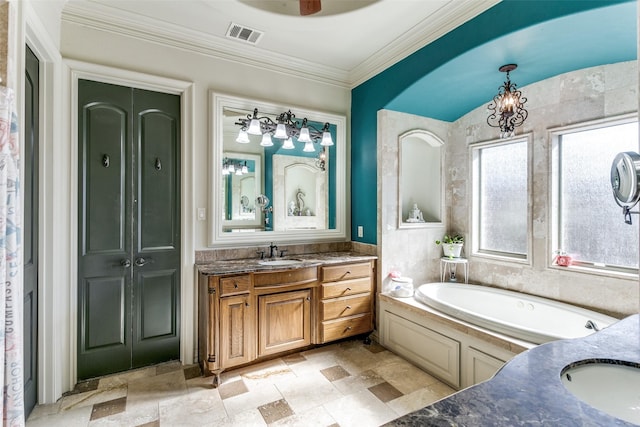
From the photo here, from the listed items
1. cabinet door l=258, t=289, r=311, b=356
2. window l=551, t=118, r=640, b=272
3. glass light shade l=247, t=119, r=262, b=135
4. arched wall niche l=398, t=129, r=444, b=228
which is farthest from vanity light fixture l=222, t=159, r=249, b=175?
window l=551, t=118, r=640, b=272

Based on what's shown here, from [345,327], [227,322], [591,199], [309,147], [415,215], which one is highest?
[309,147]

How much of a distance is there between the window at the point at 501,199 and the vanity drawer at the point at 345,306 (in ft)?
4.70

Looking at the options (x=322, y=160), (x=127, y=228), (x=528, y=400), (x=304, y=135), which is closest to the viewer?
(x=528, y=400)

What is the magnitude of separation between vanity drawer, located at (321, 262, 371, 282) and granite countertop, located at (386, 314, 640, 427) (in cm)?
190

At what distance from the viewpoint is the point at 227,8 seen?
7.18 feet

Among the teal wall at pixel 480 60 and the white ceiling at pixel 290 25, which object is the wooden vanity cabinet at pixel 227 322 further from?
the white ceiling at pixel 290 25

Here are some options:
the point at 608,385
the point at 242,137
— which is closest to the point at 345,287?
the point at 242,137

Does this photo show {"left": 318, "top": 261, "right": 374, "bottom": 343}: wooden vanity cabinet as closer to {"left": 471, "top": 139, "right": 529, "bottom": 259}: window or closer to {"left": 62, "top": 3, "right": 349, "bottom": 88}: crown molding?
{"left": 471, "top": 139, "right": 529, "bottom": 259}: window

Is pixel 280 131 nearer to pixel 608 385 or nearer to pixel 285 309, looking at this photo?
pixel 285 309

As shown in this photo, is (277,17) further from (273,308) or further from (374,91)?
(273,308)

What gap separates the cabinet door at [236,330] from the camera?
2.30 metres

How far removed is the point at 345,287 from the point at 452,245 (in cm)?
138

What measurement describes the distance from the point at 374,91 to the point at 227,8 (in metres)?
1.56

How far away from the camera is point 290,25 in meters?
2.33
